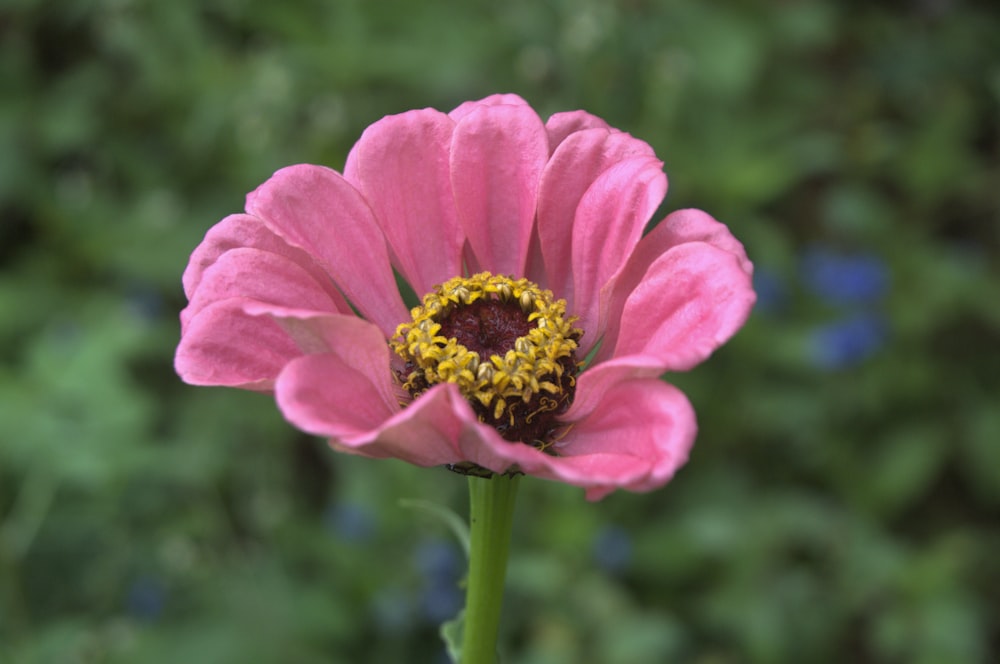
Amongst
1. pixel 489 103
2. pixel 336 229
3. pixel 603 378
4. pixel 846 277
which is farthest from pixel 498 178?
pixel 846 277

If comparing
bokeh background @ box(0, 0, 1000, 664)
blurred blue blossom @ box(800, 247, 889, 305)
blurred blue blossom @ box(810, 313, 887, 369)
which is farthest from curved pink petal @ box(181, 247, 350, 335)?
blurred blue blossom @ box(800, 247, 889, 305)

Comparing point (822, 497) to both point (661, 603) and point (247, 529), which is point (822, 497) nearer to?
point (661, 603)

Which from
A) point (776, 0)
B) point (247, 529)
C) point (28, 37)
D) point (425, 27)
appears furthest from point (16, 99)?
point (776, 0)

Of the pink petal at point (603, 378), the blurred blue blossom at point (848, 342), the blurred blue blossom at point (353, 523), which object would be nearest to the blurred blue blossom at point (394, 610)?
the blurred blue blossom at point (353, 523)

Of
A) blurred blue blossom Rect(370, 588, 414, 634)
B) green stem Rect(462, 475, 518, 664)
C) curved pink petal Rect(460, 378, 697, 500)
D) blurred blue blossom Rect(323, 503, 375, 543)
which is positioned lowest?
blurred blue blossom Rect(370, 588, 414, 634)

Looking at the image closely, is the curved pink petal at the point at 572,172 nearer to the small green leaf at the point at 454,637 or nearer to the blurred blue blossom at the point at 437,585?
the small green leaf at the point at 454,637

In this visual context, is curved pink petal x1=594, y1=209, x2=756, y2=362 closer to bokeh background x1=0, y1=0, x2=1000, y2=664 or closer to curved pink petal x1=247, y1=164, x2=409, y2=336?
curved pink petal x1=247, y1=164, x2=409, y2=336
